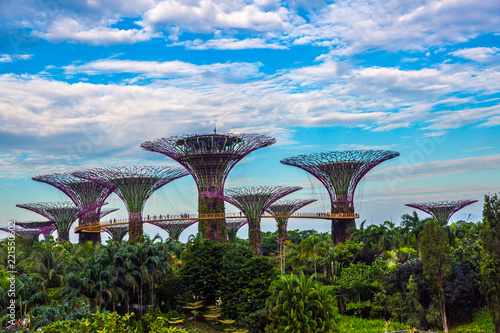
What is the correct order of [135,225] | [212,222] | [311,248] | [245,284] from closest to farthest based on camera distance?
[245,284]
[311,248]
[135,225]
[212,222]

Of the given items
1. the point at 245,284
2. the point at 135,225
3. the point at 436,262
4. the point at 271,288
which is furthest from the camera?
the point at 135,225

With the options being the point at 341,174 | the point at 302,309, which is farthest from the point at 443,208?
the point at 302,309

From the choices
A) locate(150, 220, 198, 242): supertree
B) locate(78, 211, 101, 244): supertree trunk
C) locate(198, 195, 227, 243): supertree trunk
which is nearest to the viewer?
locate(198, 195, 227, 243): supertree trunk

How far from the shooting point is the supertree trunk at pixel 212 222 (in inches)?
1735

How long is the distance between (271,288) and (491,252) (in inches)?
467

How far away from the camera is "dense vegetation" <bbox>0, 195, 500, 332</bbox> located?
2258cm

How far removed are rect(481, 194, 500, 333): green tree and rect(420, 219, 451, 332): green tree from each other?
188 cm

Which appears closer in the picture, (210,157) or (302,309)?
(302,309)

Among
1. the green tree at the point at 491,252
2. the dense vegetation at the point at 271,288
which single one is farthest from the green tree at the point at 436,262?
the green tree at the point at 491,252

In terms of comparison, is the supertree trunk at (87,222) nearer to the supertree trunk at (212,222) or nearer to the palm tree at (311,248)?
the supertree trunk at (212,222)

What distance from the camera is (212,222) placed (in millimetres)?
44469

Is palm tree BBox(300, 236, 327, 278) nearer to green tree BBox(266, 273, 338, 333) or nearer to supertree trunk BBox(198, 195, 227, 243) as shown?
supertree trunk BBox(198, 195, 227, 243)

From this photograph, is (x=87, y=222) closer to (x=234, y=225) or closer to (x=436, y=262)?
(x=234, y=225)

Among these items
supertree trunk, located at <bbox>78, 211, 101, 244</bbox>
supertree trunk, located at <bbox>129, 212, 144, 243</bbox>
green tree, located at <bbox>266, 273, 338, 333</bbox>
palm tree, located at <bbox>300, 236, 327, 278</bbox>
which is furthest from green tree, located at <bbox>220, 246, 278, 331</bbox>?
supertree trunk, located at <bbox>78, 211, 101, 244</bbox>
